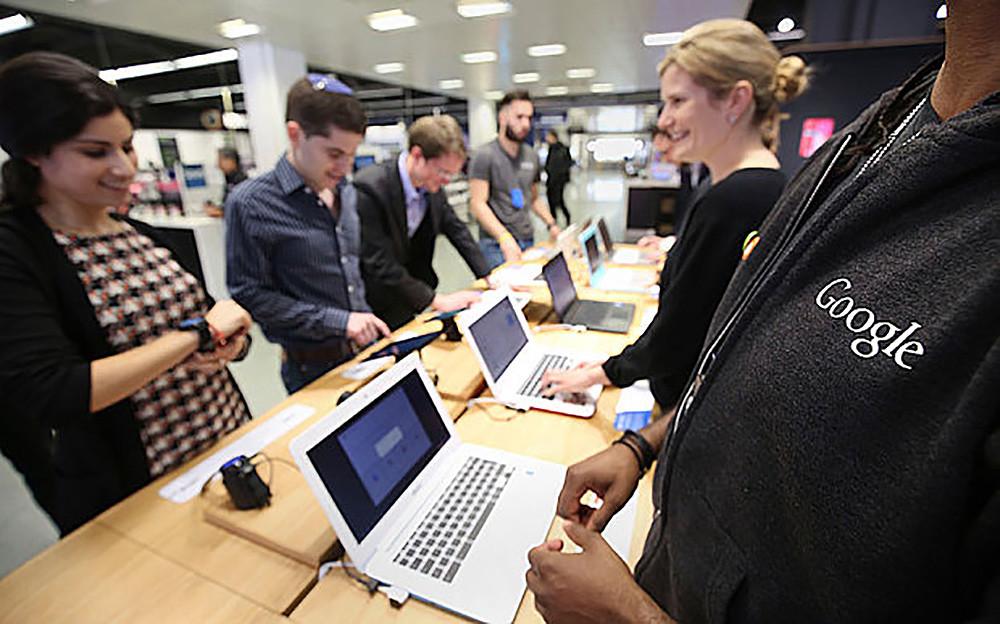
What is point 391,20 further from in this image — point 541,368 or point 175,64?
point 541,368

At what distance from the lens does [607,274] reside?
3.22m

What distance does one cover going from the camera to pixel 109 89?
1165mm

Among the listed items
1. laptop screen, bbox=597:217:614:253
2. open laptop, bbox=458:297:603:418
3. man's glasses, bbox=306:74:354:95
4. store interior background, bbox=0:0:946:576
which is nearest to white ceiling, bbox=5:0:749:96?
store interior background, bbox=0:0:946:576

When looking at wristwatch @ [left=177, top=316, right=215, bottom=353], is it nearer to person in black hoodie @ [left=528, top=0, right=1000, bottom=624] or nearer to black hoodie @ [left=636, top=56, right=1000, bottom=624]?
person in black hoodie @ [left=528, top=0, right=1000, bottom=624]

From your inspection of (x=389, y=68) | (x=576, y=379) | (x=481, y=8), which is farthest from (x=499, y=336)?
(x=389, y=68)

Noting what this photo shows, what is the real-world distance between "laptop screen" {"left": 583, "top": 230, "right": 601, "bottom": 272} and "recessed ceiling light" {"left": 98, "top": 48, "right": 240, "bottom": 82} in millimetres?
6950

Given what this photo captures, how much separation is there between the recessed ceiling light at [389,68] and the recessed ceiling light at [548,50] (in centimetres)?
256

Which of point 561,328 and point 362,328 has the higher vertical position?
point 362,328

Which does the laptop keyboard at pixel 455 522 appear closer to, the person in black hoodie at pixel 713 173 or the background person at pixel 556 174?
the person in black hoodie at pixel 713 173

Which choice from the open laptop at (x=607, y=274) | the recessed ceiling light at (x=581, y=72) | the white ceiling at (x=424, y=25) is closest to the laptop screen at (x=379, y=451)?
the open laptop at (x=607, y=274)

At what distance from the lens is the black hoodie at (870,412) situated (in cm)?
35

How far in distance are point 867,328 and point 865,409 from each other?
0.24 ft

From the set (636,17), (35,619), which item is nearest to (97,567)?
(35,619)

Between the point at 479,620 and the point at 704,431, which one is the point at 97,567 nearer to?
the point at 479,620
